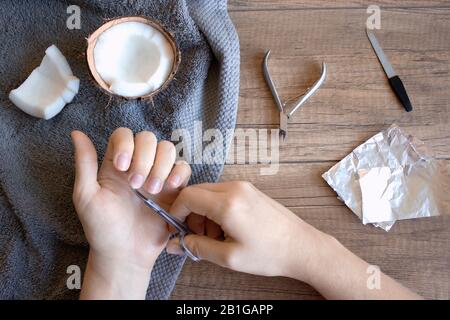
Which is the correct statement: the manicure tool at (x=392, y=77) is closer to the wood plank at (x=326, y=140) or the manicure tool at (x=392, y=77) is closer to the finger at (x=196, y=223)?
the wood plank at (x=326, y=140)

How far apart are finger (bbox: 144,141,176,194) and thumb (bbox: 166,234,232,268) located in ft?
0.25

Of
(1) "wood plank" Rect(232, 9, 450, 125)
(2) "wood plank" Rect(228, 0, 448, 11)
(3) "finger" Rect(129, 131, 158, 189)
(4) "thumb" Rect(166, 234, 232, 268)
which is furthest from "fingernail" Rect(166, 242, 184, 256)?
(2) "wood plank" Rect(228, 0, 448, 11)

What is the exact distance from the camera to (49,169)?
0.65m

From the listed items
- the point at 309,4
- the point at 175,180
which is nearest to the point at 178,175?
the point at 175,180

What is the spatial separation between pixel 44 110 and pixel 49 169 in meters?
0.08

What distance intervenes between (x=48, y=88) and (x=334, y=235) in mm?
445

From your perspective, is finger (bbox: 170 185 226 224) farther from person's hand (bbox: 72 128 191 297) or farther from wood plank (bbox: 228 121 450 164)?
wood plank (bbox: 228 121 450 164)

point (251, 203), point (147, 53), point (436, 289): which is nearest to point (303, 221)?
point (251, 203)

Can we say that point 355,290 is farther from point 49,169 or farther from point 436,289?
point 49,169

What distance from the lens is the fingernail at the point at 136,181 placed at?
53 cm

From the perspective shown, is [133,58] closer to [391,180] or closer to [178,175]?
[178,175]

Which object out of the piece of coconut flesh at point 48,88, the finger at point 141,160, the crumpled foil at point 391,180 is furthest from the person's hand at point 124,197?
the crumpled foil at point 391,180

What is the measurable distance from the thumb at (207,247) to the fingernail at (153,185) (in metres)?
0.08

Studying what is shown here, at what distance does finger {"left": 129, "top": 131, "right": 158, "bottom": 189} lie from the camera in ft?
1.73
